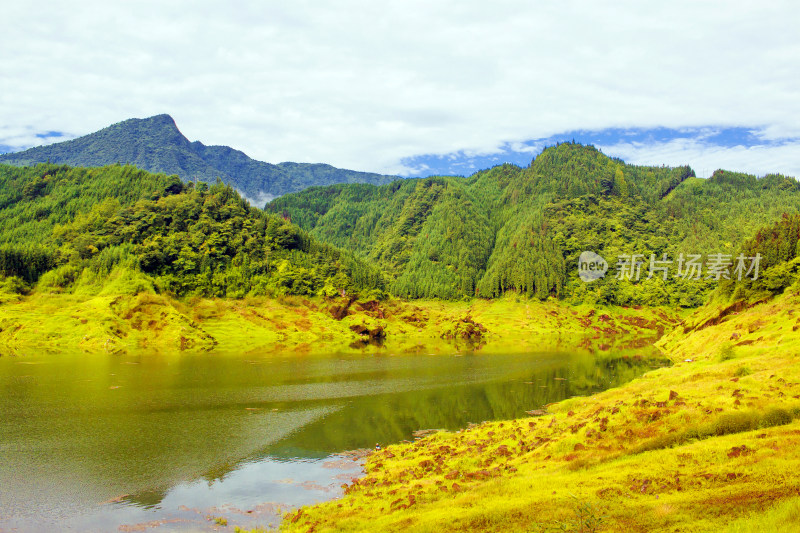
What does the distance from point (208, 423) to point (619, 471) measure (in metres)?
49.9

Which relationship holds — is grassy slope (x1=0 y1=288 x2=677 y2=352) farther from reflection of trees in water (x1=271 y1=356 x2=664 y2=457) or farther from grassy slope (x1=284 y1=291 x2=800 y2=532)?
grassy slope (x1=284 y1=291 x2=800 y2=532)

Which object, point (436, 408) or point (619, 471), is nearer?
point (619, 471)

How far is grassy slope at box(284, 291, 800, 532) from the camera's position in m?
22.0

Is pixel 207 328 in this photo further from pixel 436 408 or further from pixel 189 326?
pixel 436 408

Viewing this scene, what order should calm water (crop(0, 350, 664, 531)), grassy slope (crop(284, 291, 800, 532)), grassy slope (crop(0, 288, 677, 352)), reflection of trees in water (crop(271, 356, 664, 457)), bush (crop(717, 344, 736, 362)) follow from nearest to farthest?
grassy slope (crop(284, 291, 800, 532)) < calm water (crop(0, 350, 664, 531)) < reflection of trees in water (crop(271, 356, 664, 457)) < bush (crop(717, 344, 736, 362)) < grassy slope (crop(0, 288, 677, 352))

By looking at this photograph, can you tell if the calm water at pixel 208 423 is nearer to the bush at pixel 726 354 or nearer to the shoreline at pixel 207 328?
the shoreline at pixel 207 328

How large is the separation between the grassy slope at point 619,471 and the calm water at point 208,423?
27.0 feet

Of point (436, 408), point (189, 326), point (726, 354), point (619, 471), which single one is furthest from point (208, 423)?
point (189, 326)

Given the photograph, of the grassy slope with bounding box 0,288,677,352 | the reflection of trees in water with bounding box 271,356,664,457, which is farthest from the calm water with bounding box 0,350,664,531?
the grassy slope with bounding box 0,288,677,352

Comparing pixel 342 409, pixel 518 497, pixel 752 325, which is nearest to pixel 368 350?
pixel 342 409

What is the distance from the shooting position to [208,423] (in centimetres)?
6156

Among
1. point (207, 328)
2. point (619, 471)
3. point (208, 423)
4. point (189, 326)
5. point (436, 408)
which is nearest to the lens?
point (619, 471)

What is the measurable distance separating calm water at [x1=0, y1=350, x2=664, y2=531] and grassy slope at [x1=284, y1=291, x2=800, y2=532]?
8220mm

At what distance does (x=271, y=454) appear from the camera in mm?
50688
